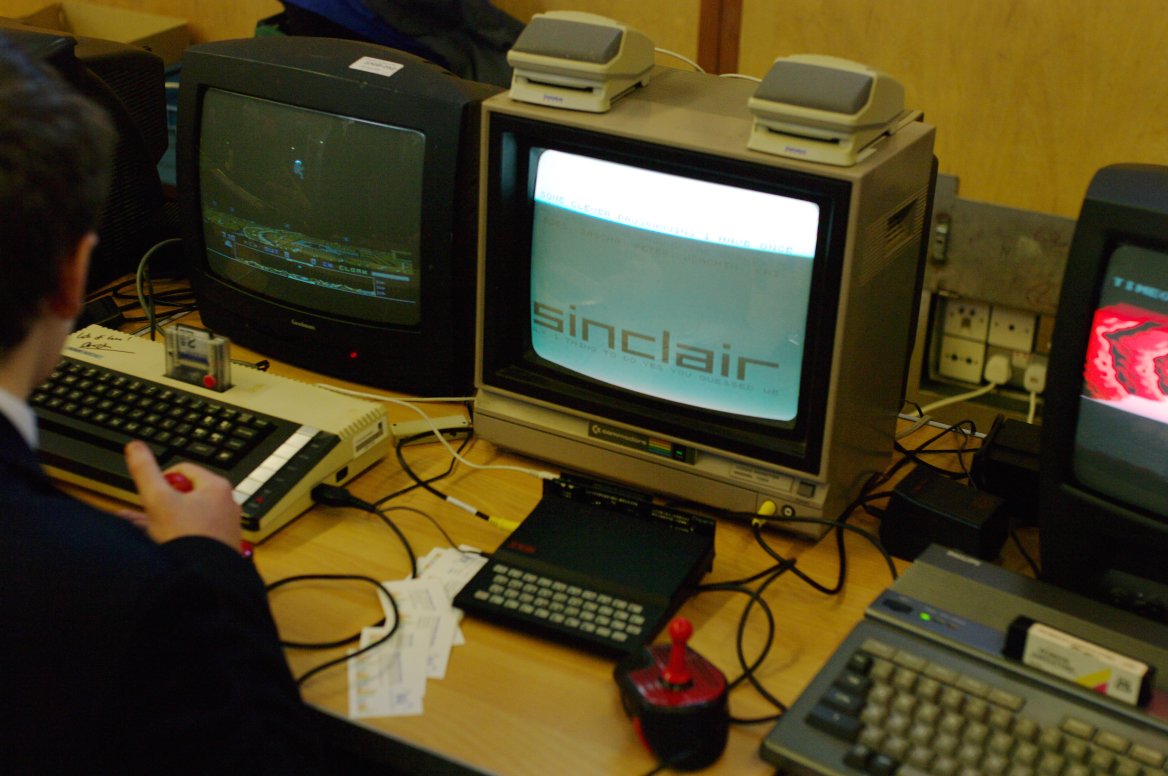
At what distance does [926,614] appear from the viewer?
3.92ft

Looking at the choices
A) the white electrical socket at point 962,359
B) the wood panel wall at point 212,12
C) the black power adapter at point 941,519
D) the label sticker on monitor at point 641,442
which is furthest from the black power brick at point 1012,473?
the wood panel wall at point 212,12

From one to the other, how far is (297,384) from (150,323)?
37cm

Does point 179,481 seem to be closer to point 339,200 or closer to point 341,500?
point 341,500

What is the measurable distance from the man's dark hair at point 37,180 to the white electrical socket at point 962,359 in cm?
202

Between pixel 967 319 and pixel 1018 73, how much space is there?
1.72 feet

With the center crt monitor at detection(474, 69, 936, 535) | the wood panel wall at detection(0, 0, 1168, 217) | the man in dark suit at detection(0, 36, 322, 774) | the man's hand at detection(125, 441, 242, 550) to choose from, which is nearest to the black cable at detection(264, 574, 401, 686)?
the man's hand at detection(125, 441, 242, 550)

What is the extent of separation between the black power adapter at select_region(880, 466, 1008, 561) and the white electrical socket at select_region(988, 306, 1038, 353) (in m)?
1.21

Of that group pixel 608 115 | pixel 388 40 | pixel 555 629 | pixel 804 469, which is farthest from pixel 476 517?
pixel 388 40

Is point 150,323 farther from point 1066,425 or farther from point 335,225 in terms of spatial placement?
point 1066,425

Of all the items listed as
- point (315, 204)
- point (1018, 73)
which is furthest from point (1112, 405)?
point (1018, 73)

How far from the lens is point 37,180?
87 centimetres

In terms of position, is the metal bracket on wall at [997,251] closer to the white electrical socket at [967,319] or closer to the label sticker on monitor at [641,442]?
the white electrical socket at [967,319]

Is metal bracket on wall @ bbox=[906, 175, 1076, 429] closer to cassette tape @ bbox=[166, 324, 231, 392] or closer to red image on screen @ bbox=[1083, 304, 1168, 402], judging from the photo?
red image on screen @ bbox=[1083, 304, 1168, 402]

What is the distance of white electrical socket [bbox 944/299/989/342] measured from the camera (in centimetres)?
253
